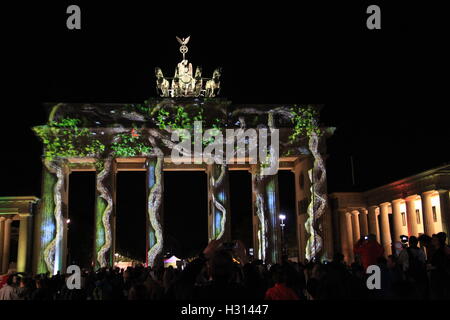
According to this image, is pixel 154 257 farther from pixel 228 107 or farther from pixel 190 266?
pixel 190 266

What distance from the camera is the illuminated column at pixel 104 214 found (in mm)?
41031

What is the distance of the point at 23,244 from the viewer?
42.5m

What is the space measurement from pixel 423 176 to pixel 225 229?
16480mm

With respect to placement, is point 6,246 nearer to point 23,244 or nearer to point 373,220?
point 23,244

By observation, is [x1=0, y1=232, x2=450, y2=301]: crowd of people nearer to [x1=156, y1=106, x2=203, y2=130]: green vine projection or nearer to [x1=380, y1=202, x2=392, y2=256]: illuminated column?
[x1=156, y1=106, x2=203, y2=130]: green vine projection

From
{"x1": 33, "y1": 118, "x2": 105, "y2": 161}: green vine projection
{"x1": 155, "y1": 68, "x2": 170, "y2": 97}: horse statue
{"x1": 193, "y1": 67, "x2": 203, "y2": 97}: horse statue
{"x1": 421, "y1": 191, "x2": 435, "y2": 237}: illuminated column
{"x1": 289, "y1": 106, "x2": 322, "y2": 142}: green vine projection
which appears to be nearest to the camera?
{"x1": 421, "y1": 191, "x2": 435, "y2": 237}: illuminated column

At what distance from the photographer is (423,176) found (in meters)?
38.7

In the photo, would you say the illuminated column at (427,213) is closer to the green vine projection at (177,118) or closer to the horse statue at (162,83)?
the green vine projection at (177,118)

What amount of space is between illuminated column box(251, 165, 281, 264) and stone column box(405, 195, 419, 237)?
11306 millimetres

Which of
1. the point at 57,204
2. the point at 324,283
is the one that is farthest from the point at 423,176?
the point at 324,283

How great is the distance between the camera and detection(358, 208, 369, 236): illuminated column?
51.5 m

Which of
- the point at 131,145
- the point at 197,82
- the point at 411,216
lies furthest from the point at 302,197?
the point at 131,145

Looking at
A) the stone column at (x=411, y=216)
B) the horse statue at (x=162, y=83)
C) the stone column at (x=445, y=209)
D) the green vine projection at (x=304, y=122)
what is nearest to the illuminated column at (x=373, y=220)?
the stone column at (x=411, y=216)

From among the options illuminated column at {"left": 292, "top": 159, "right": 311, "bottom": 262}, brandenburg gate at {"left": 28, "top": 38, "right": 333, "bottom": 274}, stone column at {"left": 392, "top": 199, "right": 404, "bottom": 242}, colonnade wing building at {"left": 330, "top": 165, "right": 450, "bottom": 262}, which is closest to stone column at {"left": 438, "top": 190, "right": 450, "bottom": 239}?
colonnade wing building at {"left": 330, "top": 165, "right": 450, "bottom": 262}
